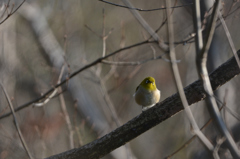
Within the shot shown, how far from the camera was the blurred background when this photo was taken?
19.1 ft

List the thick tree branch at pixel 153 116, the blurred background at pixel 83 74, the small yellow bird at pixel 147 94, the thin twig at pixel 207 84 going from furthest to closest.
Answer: the blurred background at pixel 83 74 → the small yellow bird at pixel 147 94 → the thick tree branch at pixel 153 116 → the thin twig at pixel 207 84

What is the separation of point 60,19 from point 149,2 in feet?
9.42

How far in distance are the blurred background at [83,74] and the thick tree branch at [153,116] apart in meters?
1.73

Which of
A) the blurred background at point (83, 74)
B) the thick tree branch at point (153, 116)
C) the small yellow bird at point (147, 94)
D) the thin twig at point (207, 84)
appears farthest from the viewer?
the blurred background at point (83, 74)

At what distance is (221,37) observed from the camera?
6.00m

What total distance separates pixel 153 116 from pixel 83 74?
4.62m

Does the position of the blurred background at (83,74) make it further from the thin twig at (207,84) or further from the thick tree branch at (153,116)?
the thin twig at (207,84)

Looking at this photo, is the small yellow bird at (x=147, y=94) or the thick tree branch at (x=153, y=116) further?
the small yellow bird at (x=147, y=94)

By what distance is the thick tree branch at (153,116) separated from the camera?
2.89m

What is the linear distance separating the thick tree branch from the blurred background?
1.73m

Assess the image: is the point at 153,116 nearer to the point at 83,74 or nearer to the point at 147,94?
the point at 147,94

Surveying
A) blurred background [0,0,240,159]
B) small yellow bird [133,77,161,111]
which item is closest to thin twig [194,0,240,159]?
small yellow bird [133,77,161,111]

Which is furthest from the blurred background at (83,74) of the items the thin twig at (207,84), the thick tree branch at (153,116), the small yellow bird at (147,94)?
the thin twig at (207,84)

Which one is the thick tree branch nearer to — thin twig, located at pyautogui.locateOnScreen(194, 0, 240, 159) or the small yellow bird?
the small yellow bird
